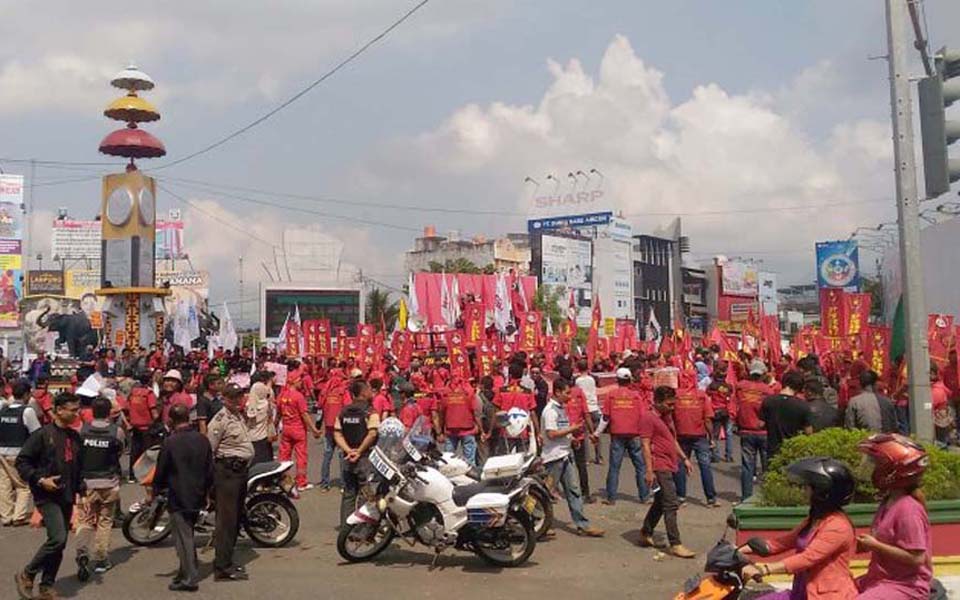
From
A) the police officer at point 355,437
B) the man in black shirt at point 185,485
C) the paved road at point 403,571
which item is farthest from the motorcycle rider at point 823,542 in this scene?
the police officer at point 355,437

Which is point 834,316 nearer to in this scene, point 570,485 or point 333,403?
point 333,403

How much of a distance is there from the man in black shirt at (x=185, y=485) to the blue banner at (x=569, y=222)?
263 feet

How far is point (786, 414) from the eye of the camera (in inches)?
382

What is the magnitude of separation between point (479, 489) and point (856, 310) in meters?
16.9

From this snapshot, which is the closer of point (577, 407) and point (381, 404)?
point (577, 407)

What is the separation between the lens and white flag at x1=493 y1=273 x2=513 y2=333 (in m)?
33.9

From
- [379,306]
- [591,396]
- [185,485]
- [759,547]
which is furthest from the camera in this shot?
[379,306]

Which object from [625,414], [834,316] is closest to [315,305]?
[834,316]

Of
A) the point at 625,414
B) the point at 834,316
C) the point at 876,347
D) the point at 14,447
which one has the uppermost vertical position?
the point at 834,316

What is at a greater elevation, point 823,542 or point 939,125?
point 939,125

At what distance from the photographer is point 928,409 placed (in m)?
8.03

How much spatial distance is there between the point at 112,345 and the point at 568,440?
28.2 metres

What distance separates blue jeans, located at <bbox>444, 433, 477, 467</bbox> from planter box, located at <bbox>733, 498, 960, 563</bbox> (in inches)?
233

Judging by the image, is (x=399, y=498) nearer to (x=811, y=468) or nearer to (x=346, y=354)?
→ (x=811, y=468)
